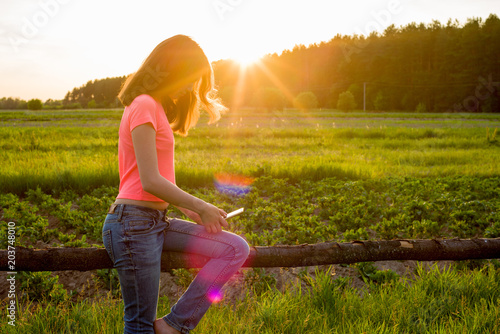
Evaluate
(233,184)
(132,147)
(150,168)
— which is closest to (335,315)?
(150,168)

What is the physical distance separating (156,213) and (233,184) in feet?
21.9

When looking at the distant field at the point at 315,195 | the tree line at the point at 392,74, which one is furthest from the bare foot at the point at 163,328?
the tree line at the point at 392,74

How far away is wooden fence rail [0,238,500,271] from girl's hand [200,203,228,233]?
33 centimetres

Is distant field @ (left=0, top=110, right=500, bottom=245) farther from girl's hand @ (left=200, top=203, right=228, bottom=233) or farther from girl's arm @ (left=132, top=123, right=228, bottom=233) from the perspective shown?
girl's arm @ (left=132, top=123, right=228, bottom=233)

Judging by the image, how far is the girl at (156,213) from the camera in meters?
2.24

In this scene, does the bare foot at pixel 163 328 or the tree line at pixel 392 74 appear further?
the tree line at pixel 392 74

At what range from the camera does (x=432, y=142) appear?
1762 centimetres

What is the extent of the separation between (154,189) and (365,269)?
3447 mm

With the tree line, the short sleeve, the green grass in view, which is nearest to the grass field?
the green grass

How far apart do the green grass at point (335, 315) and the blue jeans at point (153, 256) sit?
2.12 ft

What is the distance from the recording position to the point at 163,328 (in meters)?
2.41

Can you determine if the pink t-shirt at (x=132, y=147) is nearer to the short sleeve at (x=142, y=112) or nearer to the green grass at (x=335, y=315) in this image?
the short sleeve at (x=142, y=112)

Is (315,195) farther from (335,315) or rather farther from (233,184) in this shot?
(335,315)

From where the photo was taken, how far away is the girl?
2.24m
